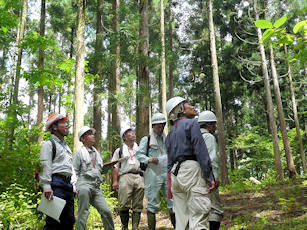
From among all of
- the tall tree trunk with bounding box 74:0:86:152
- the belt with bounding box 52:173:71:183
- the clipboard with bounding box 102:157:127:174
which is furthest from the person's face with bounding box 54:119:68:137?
the tall tree trunk with bounding box 74:0:86:152

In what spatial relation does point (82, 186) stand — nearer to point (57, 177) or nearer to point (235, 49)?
point (57, 177)

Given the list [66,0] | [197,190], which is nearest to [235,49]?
[66,0]

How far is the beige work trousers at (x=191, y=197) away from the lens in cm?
306

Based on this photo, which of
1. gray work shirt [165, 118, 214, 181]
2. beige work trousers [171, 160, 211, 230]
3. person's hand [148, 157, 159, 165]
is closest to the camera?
beige work trousers [171, 160, 211, 230]

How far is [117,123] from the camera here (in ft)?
34.5

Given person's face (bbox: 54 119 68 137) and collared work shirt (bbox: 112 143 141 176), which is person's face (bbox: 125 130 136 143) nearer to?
collared work shirt (bbox: 112 143 141 176)

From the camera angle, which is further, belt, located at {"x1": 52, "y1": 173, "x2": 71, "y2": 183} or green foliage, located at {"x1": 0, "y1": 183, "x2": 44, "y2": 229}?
green foliage, located at {"x1": 0, "y1": 183, "x2": 44, "y2": 229}

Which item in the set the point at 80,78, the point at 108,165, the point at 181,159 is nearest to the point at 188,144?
the point at 181,159

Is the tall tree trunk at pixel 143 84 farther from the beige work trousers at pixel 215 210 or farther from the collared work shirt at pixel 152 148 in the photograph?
the beige work trousers at pixel 215 210

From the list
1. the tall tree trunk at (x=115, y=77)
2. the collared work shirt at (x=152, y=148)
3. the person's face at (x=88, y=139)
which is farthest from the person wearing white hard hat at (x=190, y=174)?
the tall tree trunk at (x=115, y=77)

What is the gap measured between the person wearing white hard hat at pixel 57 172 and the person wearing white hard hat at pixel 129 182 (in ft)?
4.99

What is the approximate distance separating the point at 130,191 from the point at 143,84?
4.58 metres

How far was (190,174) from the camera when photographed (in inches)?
127

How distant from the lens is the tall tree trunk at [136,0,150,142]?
8.62 meters
